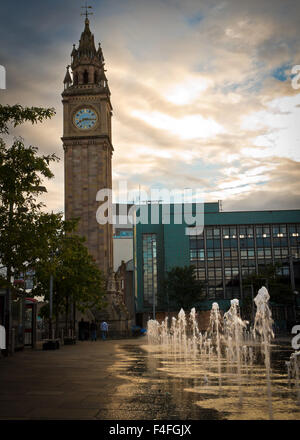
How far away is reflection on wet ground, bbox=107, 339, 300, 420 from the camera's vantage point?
841 centimetres

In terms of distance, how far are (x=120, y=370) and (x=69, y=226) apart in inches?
514

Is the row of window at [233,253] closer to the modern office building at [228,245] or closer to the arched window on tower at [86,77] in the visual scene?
the modern office building at [228,245]

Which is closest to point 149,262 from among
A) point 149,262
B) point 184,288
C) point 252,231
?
point 149,262

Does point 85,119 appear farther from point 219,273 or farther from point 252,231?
point 252,231

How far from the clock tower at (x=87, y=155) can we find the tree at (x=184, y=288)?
18.1 metres

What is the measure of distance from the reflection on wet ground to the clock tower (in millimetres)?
47669

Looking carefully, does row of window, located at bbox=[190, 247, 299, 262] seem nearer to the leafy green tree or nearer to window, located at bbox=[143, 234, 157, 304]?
window, located at bbox=[143, 234, 157, 304]

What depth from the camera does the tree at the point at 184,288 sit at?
260ft

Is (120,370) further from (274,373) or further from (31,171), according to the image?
(31,171)

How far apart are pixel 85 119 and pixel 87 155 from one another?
17.2 feet

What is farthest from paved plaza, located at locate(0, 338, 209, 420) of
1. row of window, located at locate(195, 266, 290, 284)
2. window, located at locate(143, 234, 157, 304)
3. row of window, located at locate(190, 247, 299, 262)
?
window, located at locate(143, 234, 157, 304)


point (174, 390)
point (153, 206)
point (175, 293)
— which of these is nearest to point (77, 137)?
point (175, 293)

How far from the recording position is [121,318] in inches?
2154

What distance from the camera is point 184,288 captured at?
79188 millimetres
